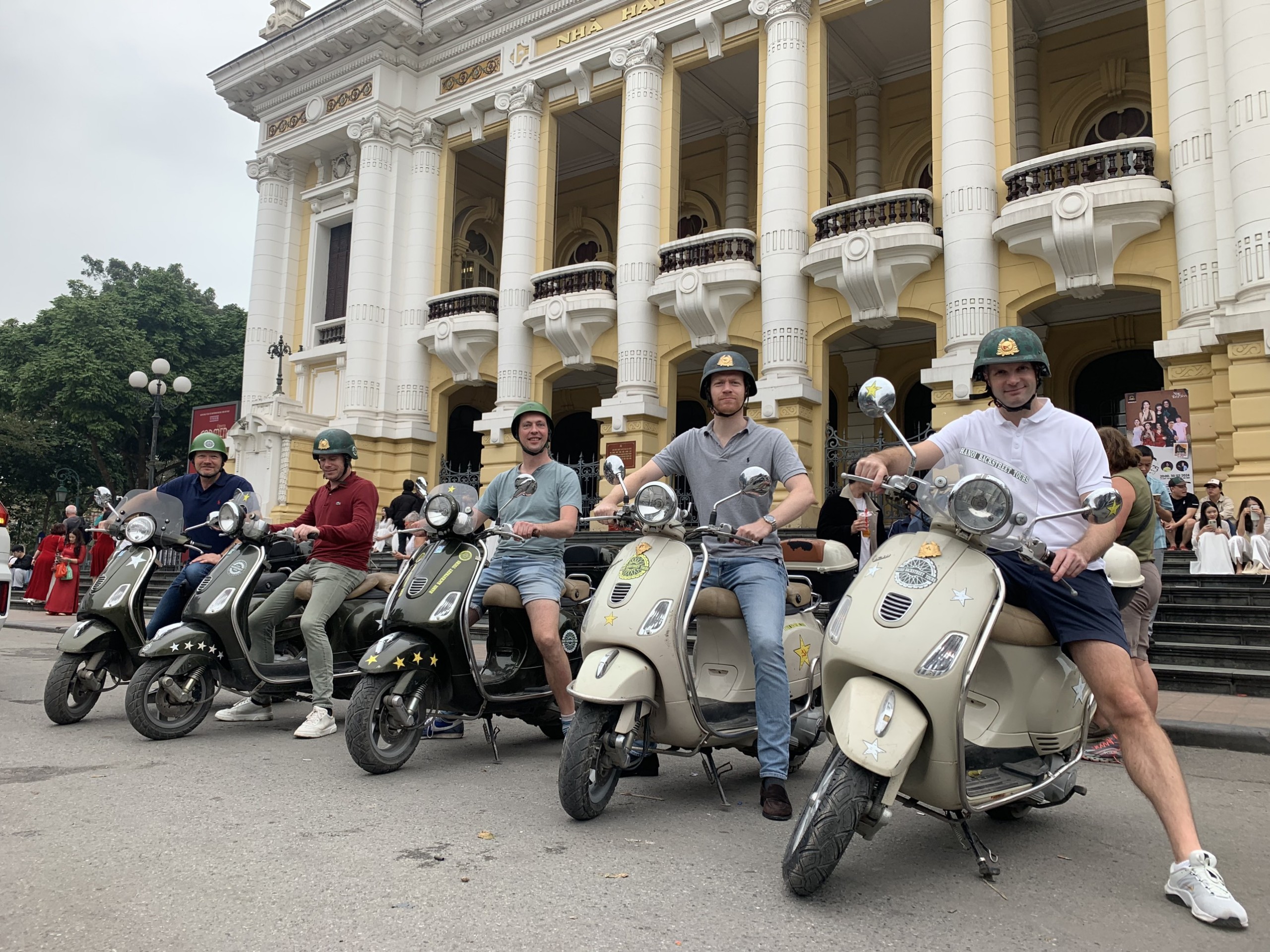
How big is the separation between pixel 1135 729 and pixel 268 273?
23.0 m

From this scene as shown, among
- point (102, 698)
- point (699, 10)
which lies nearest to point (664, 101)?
point (699, 10)

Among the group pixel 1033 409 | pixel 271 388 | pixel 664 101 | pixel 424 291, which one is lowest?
pixel 1033 409

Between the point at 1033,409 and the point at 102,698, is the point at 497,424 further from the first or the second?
the point at 1033,409

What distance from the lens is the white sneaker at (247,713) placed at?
5742 mm

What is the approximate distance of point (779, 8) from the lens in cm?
1544

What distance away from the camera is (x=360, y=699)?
4.20m

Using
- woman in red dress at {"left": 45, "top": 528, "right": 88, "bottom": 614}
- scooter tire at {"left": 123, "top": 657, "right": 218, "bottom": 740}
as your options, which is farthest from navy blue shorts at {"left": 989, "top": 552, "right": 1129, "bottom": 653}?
woman in red dress at {"left": 45, "top": 528, "right": 88, "bottom": 614}

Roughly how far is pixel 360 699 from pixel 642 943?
2271 millimetres

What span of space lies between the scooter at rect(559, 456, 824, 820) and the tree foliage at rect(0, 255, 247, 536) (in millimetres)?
28871

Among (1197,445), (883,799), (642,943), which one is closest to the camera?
(642,943)

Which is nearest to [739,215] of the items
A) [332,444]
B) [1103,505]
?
[332,444]

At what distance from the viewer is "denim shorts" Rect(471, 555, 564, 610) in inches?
184

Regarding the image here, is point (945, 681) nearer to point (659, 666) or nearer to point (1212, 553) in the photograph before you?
point (659, 666)

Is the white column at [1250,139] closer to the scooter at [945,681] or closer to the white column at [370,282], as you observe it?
the scooter at [945,681]
